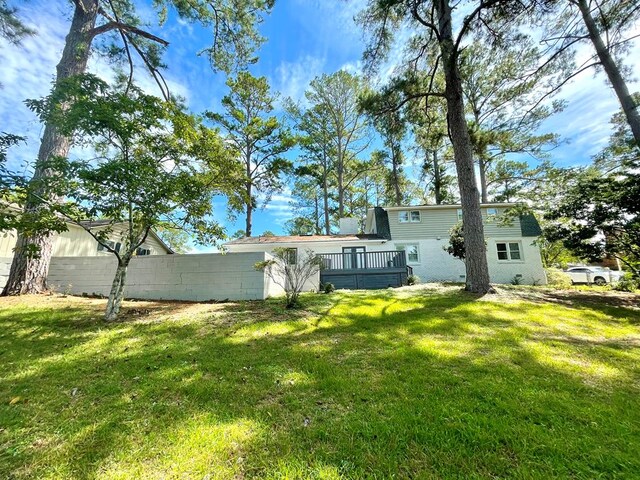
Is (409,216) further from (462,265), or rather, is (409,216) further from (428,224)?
(462,265)

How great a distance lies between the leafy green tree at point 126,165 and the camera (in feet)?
15.1

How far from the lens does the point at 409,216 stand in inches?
636

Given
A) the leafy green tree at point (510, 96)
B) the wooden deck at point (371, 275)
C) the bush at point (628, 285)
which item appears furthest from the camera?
the wooden deck at point (371, 275)

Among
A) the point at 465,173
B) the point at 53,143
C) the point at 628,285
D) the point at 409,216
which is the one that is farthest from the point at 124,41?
the point at 628,285

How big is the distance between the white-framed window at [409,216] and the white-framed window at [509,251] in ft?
15.9

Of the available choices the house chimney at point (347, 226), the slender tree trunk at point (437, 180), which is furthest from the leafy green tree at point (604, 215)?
the house chimney at point (347, 226)

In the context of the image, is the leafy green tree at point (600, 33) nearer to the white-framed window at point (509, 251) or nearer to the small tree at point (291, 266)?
the white-framed window at point (509, 251)

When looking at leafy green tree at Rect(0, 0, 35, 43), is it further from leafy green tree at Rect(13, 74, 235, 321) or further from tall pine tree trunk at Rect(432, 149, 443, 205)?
tall pine tree trunk at Rect(432, 149, 443, 205)

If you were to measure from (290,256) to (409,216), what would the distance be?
429 inches

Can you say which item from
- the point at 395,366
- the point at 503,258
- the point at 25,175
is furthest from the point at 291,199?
the point at 395,366

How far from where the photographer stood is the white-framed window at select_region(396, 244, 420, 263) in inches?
610

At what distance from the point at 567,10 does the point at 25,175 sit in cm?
1522

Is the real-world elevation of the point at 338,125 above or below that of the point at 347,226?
above

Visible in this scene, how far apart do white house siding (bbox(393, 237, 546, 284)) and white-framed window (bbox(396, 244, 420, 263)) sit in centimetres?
17
